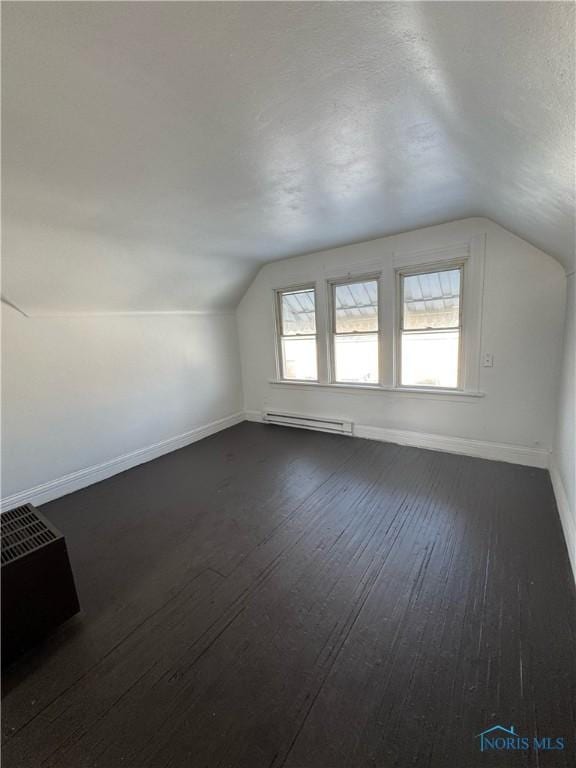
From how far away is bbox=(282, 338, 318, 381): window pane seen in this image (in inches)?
179

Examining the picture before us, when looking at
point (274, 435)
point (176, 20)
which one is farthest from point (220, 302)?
point (176, 20)

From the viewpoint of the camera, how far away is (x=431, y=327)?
3.60 m

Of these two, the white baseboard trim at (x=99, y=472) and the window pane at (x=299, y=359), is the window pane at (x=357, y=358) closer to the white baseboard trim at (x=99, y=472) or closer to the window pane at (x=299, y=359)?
the window pane at (x=299, y=359)

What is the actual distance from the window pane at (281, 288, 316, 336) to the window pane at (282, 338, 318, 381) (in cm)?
15

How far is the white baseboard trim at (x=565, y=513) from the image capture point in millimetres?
1906

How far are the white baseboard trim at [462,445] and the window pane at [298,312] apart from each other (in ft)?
5.14

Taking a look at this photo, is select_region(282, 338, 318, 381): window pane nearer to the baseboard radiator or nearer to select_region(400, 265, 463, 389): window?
the baseboard radiator

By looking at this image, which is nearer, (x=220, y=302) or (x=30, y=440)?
(x=30, y=440)

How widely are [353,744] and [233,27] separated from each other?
2.49m

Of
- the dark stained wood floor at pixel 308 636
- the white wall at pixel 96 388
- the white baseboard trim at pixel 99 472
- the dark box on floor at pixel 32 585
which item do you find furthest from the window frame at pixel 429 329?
the dark box on floor at pixel 32 585

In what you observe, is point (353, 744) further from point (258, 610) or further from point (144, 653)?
point (144, 653)

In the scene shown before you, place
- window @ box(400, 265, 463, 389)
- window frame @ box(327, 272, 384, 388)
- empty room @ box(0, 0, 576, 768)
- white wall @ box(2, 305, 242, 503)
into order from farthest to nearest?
window frame @ box(327, 272, 384, 388), window @ box(400, 265, 463, 389), white wall @ box(2, 305, 242, 503), empty room @ box(0, 0, 576, 768)

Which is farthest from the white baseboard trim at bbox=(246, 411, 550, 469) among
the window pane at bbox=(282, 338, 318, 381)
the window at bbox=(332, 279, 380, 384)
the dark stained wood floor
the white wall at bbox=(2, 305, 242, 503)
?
the white wall at bbox=(2, 305, 242, 503)

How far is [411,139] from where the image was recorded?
1.68m
